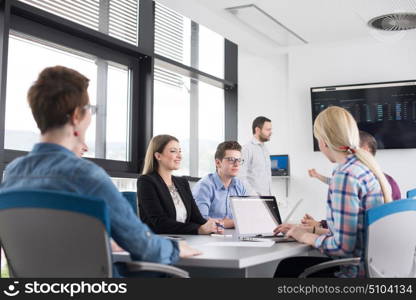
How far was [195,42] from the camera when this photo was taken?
642 centimetres

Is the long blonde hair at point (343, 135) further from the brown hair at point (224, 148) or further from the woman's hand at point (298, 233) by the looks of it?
the brown hair at point (224, 148)

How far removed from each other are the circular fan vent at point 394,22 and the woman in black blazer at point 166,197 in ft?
8.22

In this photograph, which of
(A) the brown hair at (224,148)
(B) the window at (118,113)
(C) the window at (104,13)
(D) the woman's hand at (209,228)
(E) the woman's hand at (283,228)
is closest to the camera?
(E) the woman's hand at (283,228)

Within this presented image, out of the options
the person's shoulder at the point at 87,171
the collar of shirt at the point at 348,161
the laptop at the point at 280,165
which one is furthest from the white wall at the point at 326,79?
the person's shoulder at the point at 87,171

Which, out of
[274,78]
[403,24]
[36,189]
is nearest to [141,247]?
[36,189]

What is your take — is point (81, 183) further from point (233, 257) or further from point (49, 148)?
point (233, 257)

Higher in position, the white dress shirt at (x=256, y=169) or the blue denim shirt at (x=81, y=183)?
the white dress shirt at (x=256, y=169)

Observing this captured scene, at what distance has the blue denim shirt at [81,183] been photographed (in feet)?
5.23

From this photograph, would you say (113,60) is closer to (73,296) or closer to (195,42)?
(195,42)

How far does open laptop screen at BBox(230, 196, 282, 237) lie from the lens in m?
2.65

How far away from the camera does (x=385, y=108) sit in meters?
6.26

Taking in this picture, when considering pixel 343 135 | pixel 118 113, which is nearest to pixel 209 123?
pixel 118 113

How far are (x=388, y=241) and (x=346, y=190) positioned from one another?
27 centimetres

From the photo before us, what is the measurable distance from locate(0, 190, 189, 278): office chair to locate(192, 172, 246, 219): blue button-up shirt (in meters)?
1.99
